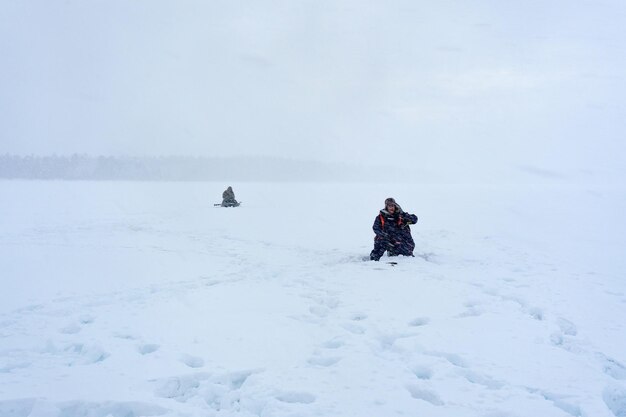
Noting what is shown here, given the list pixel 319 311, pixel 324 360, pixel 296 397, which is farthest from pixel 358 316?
pixel 296 397

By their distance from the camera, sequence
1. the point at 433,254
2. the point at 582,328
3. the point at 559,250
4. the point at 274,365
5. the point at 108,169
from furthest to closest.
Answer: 1. the point at 108,169
2. the point at 559,250
3. the point at 433,254
4. the point at 582,328
5. the point at 274,365

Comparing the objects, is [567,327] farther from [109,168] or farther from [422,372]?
[109,168]

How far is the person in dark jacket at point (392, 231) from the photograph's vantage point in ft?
34.1

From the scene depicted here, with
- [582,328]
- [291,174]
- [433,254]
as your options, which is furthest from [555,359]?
[291,174]

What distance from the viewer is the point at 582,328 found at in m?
5.66

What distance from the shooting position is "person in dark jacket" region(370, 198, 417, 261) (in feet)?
34.1

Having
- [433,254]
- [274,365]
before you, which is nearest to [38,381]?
[274,365]

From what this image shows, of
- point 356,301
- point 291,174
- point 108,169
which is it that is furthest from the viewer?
point 291,174

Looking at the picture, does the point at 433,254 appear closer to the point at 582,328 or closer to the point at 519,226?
the point at 582,328

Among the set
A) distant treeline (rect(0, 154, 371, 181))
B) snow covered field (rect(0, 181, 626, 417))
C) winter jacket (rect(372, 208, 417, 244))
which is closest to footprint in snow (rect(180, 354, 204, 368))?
snow covered field (rect(0, 181, 626, 417))

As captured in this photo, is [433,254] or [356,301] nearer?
[356,301]

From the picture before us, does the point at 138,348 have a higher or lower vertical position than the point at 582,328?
lower

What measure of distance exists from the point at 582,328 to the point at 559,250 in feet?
26.3

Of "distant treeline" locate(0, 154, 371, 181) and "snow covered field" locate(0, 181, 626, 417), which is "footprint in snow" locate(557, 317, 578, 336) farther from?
"distant treeline" locate(0, 154, 371, 181)
